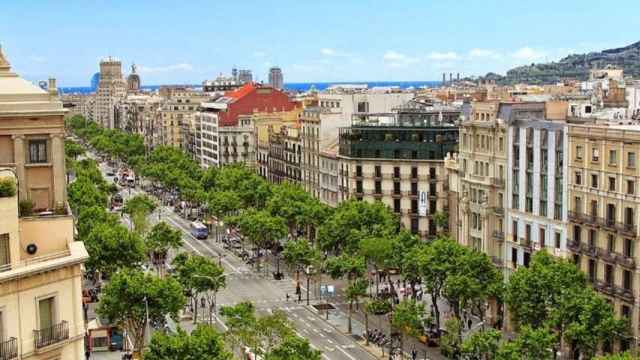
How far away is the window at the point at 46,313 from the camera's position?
36.0m

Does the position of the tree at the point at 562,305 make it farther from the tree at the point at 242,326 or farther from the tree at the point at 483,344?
the tree at the point at 242,326

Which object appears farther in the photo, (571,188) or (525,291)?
(571,188)

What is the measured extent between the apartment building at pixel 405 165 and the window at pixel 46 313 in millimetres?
95506

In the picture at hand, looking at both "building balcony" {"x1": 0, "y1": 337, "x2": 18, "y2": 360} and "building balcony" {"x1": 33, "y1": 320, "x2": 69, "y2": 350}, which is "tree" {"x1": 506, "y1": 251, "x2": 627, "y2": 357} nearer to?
"building balcony" {"x1": 33, "y1": 320, "x2": 69, "y2": 350}

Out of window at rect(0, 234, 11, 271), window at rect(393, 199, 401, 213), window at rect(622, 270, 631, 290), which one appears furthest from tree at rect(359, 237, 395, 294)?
window at rect(0, 234, 11, 271)

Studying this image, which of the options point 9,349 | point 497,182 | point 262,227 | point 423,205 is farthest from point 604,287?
point 9,349

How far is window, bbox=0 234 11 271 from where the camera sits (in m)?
34.6

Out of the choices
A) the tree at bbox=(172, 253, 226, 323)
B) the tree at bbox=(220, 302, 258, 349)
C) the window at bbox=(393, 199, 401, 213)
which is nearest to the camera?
the tree at bbox=(220, 302, 258, 349)

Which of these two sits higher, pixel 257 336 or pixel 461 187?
pixel 461 187

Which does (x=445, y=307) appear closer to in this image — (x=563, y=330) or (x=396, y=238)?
(x=396, y=238)

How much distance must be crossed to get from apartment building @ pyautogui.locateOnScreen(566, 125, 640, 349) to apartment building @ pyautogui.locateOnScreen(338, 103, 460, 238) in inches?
1682

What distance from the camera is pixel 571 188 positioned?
88062 mm

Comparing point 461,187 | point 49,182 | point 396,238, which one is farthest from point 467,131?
point 49,182

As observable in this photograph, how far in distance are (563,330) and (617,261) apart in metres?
9.69
